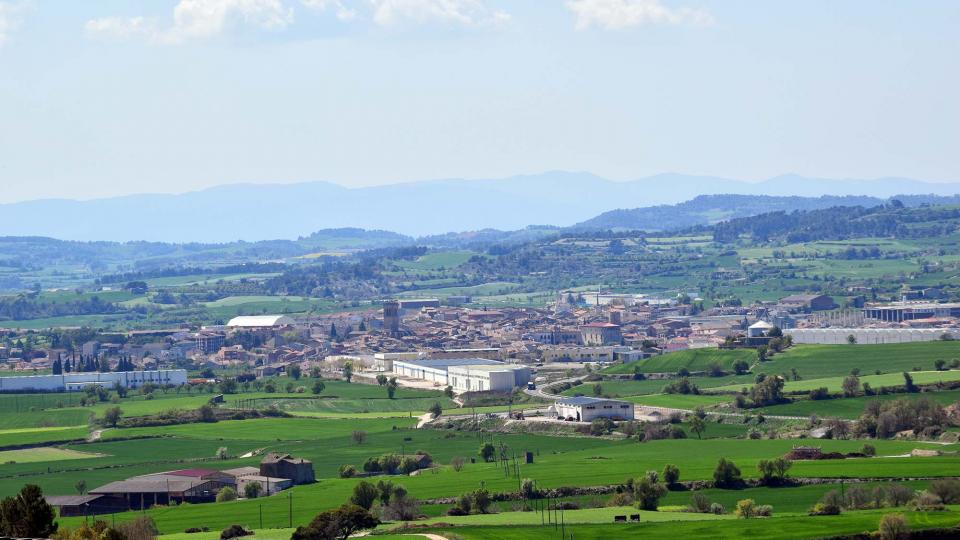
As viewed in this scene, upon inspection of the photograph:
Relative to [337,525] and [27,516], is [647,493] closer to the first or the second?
[337,525]

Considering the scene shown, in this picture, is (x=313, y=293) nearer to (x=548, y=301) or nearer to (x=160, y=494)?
(x=548, y=301)

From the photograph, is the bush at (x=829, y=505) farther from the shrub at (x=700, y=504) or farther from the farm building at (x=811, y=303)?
the farm building at (x=811, y=303)

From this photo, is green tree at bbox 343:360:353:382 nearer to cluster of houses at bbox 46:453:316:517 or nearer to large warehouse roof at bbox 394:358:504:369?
large warehouse roof at bbox 394:358:504:369

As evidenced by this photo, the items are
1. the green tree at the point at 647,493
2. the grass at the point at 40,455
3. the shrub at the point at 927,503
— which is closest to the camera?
the shrub at the point at 927,503

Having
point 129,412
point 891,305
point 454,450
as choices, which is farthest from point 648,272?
point 454,450

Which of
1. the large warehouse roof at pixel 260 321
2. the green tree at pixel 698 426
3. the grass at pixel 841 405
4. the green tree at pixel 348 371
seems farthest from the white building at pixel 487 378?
the large warehouse roof at pixel 260 321
